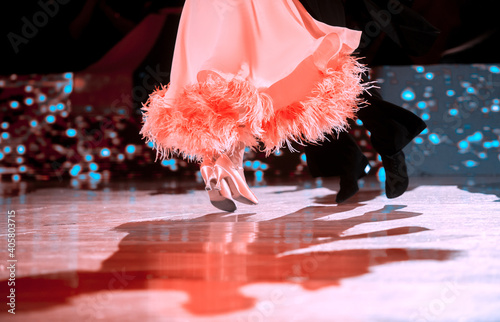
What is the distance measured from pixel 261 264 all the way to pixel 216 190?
638 mm

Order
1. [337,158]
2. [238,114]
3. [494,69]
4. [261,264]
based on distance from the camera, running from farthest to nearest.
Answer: [494,69] → [337,158] → [238,114] → [261,264]

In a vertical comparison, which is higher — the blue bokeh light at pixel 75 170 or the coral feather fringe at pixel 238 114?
the coral feather fringe at pixel 238 114

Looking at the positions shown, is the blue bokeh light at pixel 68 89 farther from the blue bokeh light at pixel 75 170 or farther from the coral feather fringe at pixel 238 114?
the coral feather fringe at pixel 238 114

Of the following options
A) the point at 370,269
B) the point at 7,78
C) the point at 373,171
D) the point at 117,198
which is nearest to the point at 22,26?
the point at 7,78

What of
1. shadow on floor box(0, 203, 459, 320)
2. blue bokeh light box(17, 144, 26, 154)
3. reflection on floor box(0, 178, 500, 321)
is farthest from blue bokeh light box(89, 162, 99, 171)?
shadow on floor box(0, 203, 459, 320)

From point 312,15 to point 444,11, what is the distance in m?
1.57

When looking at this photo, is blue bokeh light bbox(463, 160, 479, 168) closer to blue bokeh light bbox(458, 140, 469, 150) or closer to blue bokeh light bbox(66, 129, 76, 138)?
blue bokeh light bbox(458, 140, 469, 150)

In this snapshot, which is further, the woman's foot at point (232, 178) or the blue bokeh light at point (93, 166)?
the blue bokeh light at point (93, 166)

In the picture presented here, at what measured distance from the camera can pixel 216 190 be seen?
54.7 inches

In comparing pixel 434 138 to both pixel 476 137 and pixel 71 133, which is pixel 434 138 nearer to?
pixel 476 137

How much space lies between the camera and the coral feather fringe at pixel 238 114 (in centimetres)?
127

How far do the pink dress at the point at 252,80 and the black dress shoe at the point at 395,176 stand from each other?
0.21 meters

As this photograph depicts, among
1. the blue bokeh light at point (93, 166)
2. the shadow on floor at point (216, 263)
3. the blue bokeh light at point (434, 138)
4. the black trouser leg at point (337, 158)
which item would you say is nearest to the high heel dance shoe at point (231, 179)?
the shadow on floor at point (216, 263)

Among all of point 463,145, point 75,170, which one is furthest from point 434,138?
point 75,170
